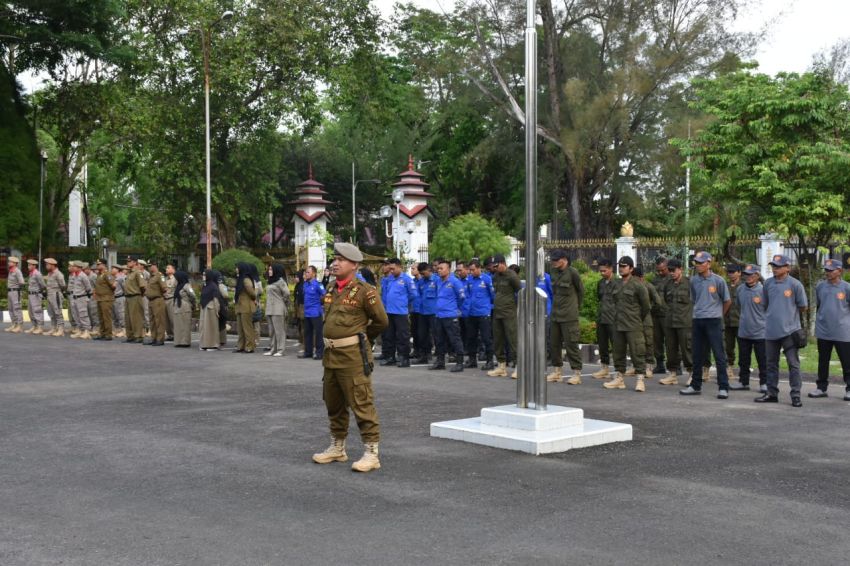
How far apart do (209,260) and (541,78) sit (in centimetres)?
1939

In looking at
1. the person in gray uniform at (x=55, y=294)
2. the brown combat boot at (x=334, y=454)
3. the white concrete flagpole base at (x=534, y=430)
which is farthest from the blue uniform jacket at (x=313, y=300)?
the person in gray uniform at (x=55, y=294)

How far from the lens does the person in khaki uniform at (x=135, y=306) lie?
2253cm

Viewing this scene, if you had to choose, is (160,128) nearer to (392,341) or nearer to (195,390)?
(392,341)

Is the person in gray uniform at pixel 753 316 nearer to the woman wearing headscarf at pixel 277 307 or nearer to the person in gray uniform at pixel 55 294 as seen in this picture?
the woman wearing headscarf at pixel 277 307

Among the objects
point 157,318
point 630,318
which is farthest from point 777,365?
point 157,318

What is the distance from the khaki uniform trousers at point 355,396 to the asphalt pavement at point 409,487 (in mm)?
382

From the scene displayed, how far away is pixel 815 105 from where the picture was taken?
20438 mm

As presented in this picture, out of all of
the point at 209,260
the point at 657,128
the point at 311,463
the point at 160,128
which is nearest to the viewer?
the point at 311,463

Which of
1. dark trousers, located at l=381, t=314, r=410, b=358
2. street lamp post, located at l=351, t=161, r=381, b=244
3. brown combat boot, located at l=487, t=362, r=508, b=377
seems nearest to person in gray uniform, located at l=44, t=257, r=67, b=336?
dark trousers, located at l=381, t=314, r=410, b=358

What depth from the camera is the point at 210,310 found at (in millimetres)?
20484

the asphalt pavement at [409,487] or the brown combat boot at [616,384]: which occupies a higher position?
the brown combat boot at [616,384]

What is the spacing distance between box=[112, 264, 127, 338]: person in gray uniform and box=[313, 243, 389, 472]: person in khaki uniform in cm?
1640

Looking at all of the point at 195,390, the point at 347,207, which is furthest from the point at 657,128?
the point at 195,390

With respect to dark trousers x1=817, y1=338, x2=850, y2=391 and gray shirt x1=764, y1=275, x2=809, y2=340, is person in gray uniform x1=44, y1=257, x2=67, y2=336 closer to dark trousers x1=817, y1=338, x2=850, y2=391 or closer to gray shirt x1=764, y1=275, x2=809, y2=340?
gray shirt x1=764, y1=275, x2=809, y2=340
